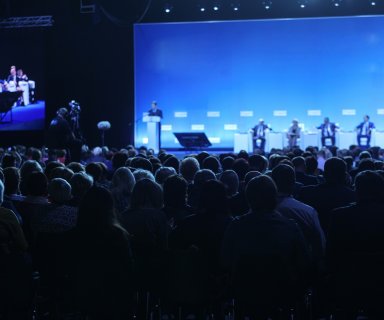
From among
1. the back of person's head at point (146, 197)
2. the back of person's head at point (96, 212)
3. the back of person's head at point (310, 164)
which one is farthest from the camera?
the back of person's head at point (310, 164)

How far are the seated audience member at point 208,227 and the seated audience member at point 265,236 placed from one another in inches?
10.2

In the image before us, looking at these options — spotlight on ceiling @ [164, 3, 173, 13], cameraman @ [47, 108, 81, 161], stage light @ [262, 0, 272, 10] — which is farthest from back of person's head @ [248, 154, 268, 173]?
stage light @ [262, 0, 272, 10]

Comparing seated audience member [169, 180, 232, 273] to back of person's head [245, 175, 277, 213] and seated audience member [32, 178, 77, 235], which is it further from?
seated audience member [32, 178, 77, 235]

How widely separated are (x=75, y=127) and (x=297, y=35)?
788 cm

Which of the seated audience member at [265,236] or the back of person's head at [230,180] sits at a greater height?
the back of person's head at [230,180]

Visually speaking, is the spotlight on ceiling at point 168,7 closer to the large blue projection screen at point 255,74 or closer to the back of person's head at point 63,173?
the large blue projection screen at point 255,74

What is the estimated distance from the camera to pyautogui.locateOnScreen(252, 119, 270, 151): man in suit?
1898 centimetres

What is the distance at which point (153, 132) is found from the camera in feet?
62.8

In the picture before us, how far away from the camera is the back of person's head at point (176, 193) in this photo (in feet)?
16.8

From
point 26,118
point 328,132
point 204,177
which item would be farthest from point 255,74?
point 204,177

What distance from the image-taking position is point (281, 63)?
2052cm

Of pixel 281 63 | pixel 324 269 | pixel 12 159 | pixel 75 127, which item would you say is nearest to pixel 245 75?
pixel 281 63

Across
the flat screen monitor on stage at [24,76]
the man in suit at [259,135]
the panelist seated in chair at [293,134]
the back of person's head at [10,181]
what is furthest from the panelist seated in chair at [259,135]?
the back of person's head at [10,181]

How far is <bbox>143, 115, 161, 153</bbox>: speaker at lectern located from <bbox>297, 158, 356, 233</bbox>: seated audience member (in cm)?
1367
